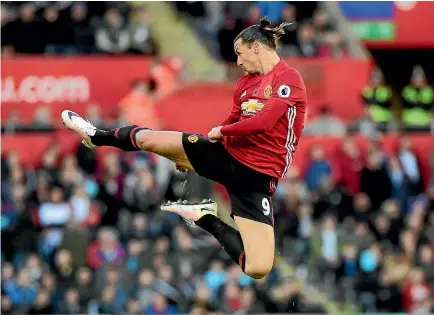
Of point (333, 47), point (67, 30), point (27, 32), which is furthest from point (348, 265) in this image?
point (27, 32)

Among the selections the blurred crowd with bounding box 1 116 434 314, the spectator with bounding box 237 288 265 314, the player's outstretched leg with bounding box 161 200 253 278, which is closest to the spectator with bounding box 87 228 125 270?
the blurred crowd with bounding box 1 116 434 314

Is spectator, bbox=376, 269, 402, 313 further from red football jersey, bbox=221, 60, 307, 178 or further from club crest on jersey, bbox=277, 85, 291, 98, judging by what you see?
club crest on jersey, bbox=277, 85, 291, 98

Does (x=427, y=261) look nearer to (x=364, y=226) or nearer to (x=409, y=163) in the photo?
(x=364, y=226)

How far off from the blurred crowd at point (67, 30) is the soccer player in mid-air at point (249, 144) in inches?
354

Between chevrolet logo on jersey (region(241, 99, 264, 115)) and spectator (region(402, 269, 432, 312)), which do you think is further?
spectator (region(402, 269, 432, 312))

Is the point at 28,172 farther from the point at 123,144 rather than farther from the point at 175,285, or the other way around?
the point at 123,144

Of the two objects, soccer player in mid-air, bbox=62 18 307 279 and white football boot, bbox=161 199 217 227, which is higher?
soccer player in mid-air, bbox=62 18 307 279

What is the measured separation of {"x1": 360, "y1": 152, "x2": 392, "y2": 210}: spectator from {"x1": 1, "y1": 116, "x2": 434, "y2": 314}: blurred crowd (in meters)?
0.02

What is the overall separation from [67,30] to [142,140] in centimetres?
946

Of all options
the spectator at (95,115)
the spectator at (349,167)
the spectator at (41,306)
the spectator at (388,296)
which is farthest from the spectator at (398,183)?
the spectator at (41,306)

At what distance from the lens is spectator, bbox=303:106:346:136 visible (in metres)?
20.5

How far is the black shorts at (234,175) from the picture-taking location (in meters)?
11.9

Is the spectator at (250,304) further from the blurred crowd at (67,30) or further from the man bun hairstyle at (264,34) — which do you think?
the man bun hairstyle at (264,34)

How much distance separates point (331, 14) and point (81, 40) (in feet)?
13.3
